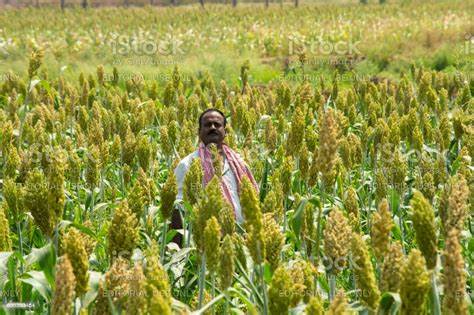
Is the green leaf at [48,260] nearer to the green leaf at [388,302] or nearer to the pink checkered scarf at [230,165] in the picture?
the green leaf at [388,302]

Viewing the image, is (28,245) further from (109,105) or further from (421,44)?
(421,44)

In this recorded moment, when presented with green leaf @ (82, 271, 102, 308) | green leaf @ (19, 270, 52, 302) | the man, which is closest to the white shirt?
the man

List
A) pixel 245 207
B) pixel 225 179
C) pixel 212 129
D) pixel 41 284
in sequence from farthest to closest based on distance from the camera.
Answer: pixel 212 129 → pixel 225 179 → pixel 41 284 → pixel 245 207

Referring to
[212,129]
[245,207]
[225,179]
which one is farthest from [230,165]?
[245,207]

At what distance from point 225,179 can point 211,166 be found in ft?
0.55

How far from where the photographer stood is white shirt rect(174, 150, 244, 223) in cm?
430

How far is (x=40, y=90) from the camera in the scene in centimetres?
796

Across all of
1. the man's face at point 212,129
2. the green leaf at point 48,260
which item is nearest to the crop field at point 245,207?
the green leaf at point 48,260

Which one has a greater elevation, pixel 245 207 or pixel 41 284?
pixel 245 207

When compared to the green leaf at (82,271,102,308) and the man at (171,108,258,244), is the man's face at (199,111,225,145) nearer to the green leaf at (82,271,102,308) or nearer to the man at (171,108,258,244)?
the man at (171,108,258,244)

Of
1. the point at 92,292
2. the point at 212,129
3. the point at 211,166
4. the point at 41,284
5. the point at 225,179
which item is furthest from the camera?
the point at 212,129

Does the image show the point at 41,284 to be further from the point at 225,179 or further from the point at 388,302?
the point at 225,179

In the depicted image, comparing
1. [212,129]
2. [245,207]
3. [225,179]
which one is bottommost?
[225,179]

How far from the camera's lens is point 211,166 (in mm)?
4449
